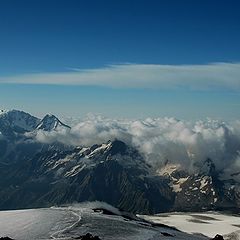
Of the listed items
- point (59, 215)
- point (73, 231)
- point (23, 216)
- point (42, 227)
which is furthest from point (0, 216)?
point (73, 231)

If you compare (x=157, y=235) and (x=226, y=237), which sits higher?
(x=157, y=235)

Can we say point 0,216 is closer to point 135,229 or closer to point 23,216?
point 23,216

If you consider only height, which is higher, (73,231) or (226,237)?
(73,231)

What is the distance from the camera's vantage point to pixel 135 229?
134 meters

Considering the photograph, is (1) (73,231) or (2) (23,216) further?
(2) (23,216)

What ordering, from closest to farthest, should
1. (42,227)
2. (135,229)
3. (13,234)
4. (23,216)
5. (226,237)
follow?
1. (13,234)
2. (42,227)
3. (135,229)
4. (23,216)
5. (226,237)

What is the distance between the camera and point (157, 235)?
401ft

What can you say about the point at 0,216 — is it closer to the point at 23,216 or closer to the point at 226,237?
the point at 23,216

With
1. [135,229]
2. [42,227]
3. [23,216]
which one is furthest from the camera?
[23,216]

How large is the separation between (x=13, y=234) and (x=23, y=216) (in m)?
30.0

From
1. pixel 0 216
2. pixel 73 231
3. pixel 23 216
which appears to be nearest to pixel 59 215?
pixel 23 216

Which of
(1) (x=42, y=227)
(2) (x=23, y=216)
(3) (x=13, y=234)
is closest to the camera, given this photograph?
(3) (x=13, y=234)

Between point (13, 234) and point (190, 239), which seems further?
point (190, 239)

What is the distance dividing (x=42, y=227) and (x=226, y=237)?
99.6 metres
